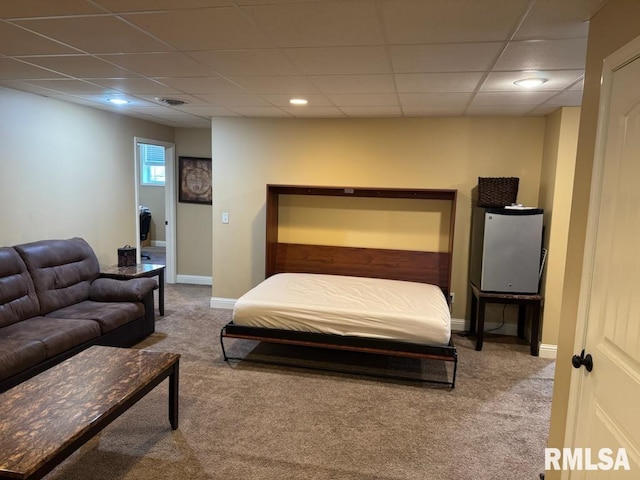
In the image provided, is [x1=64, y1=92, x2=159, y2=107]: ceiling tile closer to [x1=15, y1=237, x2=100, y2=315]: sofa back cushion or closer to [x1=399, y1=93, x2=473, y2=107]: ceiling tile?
[x1=15, y1=237, x2=100, y2=315]: sofa back cushion

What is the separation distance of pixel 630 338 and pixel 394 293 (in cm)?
279

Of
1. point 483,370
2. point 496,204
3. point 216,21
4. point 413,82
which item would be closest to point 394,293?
point 483,370

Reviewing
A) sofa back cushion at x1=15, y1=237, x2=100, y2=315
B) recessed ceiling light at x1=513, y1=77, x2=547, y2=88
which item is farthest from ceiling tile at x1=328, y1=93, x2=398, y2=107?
sofa back cushion at x1=15, y1=237, x2=100, y2=315

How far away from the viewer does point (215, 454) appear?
8.45 ft

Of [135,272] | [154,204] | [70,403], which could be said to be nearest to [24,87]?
[135,272]

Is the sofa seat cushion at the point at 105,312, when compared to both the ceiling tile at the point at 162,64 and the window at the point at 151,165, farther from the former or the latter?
the window at the point at 151,165

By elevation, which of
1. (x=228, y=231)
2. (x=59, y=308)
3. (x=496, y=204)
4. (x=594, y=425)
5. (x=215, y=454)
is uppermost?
(x=496, y=204)

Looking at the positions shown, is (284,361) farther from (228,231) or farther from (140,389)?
(228,231)

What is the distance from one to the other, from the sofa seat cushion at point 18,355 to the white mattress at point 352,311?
1499 millimetres

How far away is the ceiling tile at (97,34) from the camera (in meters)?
2.21

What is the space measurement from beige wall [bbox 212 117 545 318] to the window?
5.11 metres

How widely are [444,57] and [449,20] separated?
573 millimetres

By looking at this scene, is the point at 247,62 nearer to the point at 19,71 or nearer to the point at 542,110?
the point at 19,71

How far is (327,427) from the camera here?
2.91m
